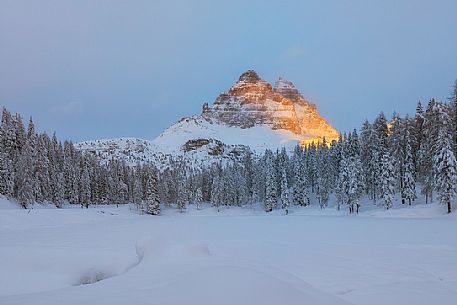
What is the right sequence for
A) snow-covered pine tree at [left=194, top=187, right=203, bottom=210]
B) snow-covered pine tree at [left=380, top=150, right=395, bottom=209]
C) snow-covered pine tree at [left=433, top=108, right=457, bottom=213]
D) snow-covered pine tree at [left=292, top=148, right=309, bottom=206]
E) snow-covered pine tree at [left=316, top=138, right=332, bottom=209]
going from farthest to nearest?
snow-covered pine tree at [left=194, top=187, right=203, bottom=210] < snow-covered pine tree at [left=292, top=148, right=309, bottom=206] < snow-covered pine tree at [left=316, top=138, right=332, bottom=209] < snow-covered pine tree at [left=380, top=150, right=395, bottom=209] < snow-covered pine tree at [left=433, top=108, right=457, bottom=213]

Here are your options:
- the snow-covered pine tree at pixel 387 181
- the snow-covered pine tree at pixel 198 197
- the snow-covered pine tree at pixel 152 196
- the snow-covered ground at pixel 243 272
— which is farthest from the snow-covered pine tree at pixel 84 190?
the snow-covered pine tree at pixel 387 181

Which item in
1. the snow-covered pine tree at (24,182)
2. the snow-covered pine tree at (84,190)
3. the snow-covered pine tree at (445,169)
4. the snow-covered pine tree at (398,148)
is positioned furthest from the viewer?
the snow-covered pine tree at (84,190)

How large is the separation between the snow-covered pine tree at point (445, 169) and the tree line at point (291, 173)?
103mm

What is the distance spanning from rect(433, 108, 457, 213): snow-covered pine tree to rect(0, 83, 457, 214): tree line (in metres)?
0.10

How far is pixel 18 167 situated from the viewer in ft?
200

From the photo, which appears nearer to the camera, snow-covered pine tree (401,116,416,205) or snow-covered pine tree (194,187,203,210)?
snow-covered pine tree (401,116,416,205)

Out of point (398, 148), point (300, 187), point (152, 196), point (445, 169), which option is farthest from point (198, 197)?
point (445, 169)

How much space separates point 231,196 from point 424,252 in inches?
3069

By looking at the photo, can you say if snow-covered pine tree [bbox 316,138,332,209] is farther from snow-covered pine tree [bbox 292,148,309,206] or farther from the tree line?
snow-covered pine tree [bbox 292,148,309,206]

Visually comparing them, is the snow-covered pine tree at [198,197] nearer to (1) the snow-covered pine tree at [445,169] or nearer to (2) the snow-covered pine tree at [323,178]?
(2) the snow-covered pine tree at [323,178]

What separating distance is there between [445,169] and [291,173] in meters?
55.6

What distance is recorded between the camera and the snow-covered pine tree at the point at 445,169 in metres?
41.4

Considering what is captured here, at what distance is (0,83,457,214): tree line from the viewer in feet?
154

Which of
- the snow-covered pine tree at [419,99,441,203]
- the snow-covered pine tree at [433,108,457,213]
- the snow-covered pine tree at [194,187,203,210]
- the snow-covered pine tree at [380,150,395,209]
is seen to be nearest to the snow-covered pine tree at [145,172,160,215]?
the snow-covered pine tree at [194,187,203,210]
